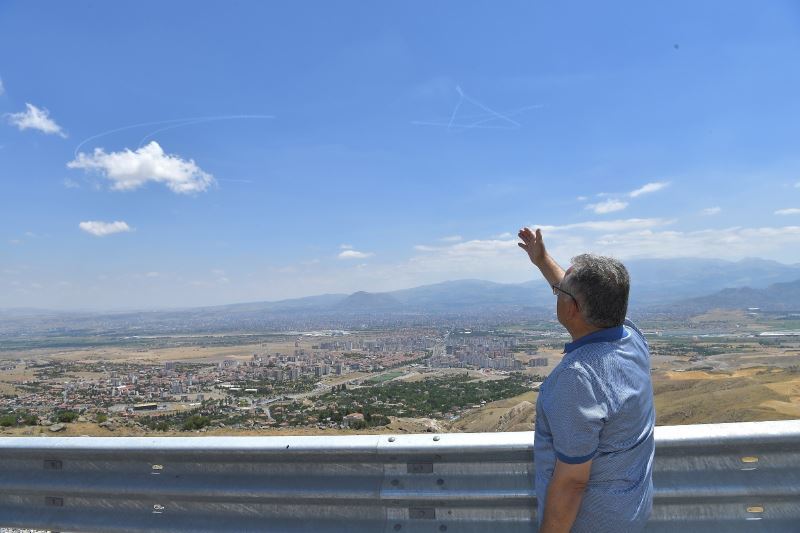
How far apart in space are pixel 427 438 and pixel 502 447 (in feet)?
1.25

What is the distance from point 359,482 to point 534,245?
5.38 feet

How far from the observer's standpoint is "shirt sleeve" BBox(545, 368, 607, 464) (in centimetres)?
202

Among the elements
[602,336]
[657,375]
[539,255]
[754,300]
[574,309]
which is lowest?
[754,300]

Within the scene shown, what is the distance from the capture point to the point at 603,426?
2.09 m

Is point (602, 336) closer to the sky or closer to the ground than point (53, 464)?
closer to the sky

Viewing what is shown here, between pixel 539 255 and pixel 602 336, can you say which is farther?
pixel 539 255

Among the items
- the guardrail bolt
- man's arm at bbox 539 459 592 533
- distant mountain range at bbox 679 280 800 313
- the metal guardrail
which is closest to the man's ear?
man's arm at bbox 539 459 592 533

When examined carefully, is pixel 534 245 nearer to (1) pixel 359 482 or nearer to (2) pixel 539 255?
(2) pixel 539 255

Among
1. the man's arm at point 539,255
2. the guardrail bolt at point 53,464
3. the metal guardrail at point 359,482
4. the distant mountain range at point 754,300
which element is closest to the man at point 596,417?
the metal guardrail at point 359,482

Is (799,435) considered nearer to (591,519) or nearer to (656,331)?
(591,519)

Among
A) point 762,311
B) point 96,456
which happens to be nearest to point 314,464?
point 96,456

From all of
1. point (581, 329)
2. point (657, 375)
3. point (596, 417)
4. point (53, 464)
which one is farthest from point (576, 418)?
point (657, 375)

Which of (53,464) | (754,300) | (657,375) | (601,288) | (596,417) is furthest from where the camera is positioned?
(754,300)

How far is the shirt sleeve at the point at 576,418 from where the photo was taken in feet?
6.64
